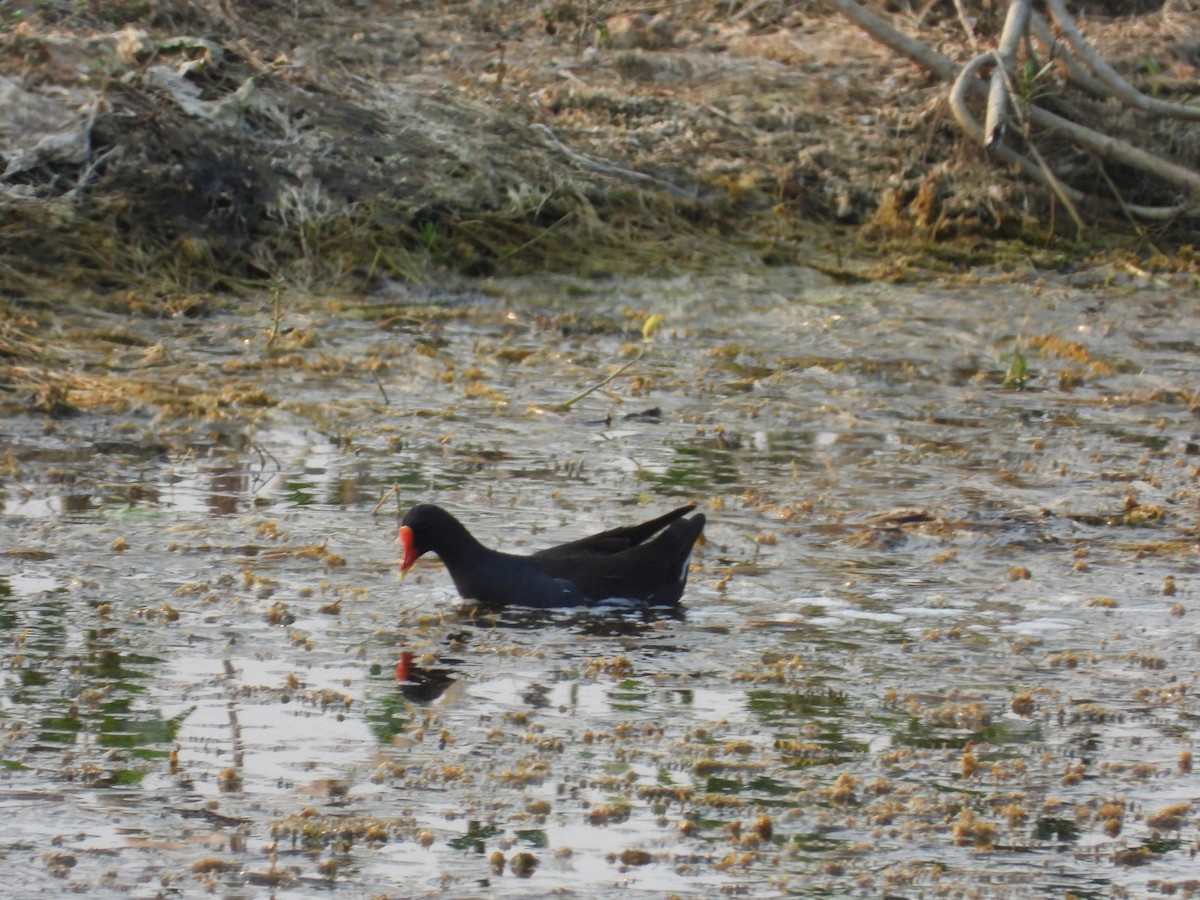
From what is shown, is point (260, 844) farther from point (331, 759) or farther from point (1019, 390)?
point (1019, 390)

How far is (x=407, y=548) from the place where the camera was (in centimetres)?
715

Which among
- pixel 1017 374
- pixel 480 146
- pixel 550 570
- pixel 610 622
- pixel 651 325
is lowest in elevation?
pixel 610 622

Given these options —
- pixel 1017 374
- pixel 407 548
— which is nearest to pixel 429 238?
pixel 1017 374

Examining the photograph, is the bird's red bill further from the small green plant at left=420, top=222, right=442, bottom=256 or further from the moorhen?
the small green plant at left=420, top=222, right=442, bottom=256

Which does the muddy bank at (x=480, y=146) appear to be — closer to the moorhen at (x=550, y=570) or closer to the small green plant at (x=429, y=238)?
the small green plant at (x=429, y=238)

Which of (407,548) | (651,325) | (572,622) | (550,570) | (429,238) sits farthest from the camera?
(429,238)

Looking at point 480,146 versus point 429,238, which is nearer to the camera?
point 429,238

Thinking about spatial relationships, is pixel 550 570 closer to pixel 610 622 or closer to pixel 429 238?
pixel 610 622

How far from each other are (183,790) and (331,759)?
42 centimetres

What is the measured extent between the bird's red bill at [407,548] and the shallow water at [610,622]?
0.11 meters

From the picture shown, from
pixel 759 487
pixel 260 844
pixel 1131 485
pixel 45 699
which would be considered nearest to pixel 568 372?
pixel 759 487

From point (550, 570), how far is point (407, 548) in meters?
0.52

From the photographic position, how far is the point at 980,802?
5.25m

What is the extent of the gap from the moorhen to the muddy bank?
4966 millimetres
